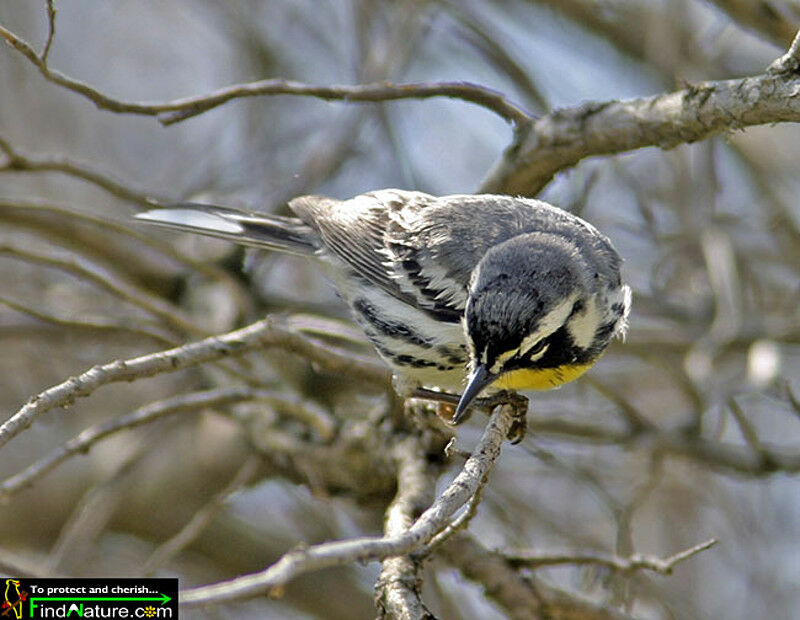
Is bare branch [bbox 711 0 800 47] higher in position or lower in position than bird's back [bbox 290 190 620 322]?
higher

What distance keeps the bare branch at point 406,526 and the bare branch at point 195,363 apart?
0.30 meters

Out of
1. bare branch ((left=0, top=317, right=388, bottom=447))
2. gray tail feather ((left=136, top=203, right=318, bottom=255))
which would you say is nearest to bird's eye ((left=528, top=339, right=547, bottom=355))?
bare branch ((left=0, top=317, right=388, bottom=447))

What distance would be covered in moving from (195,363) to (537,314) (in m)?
1.03

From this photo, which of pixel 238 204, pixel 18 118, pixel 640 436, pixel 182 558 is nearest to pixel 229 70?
pixel 18 118

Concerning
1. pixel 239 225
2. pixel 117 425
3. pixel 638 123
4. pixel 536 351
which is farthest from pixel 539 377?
pixel 239 225

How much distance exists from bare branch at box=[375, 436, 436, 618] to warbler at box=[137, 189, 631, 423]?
246 mm

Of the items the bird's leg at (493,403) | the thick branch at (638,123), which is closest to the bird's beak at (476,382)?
the bird's leg at (493,403)

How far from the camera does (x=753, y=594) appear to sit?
5.78 m

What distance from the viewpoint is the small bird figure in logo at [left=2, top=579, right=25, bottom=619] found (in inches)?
114

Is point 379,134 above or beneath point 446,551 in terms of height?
above

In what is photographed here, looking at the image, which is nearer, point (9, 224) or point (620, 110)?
point (620, 110)

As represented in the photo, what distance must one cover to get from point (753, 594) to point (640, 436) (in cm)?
213

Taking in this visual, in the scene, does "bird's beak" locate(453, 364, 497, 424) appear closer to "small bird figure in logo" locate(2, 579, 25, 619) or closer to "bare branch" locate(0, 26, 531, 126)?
"bare branch" locate(0, 26, 531, 126)

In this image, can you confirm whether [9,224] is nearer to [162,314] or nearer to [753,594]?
[162,314]
